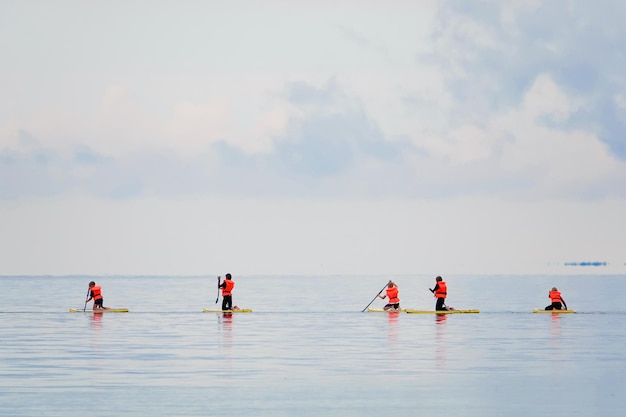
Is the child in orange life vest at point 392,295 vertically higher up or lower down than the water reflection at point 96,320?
higher up

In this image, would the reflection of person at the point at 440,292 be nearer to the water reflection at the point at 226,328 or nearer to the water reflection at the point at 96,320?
the water reflection at the point at 226,328

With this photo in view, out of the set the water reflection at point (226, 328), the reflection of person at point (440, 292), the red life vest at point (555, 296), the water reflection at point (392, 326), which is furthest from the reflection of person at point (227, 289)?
the red life vest at point (555, 296)

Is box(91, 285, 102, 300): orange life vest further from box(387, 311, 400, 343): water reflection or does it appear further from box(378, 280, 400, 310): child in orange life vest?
box(387, 311, 400, 343): water reflection

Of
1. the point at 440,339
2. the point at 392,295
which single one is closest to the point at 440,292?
the point at 392,295

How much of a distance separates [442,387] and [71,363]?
11.3m

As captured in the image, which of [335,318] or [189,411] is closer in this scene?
[189,411]

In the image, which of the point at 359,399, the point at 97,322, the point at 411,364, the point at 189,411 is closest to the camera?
the point at 189,411

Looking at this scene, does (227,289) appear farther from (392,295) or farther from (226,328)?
(226,328)

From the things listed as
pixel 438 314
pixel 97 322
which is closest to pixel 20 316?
pixel 97 322

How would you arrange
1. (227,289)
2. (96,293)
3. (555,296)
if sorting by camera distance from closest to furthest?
(227,289) → (555,296) → (96,293)

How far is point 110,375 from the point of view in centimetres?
3105

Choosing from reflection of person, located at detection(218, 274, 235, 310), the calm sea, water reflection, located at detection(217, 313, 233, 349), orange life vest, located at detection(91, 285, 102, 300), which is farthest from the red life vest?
orange life vest, located at detection(91, 285, 102, 300)

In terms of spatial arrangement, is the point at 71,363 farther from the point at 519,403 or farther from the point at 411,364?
the point at 519,403

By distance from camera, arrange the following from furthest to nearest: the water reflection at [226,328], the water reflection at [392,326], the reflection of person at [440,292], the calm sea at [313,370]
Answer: the reflection of person at [440,292]
the water reflection at [392,326]
the water reflection at [226,328]
the calm sea at [313,370]
